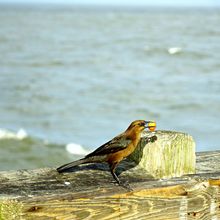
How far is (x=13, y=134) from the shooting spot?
11906mm

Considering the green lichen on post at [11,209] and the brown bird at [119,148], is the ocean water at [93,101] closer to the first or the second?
the brown bird at [119,148]

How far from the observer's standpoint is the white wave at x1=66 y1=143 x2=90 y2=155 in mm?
10635

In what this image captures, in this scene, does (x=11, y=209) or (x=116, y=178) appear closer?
(x=11, y=209)

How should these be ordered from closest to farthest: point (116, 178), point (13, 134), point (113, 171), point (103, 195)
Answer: point (103, 195) → point (116, 178) → point (113, 171) → point (13, 134)

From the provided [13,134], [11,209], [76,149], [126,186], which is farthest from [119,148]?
[13,134]

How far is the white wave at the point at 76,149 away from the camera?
10.6 meters

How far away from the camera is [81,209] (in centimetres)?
229

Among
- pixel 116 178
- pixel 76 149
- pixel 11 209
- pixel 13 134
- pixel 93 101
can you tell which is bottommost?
pixel 11 209

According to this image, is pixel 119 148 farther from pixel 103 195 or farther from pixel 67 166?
pixel 103 195

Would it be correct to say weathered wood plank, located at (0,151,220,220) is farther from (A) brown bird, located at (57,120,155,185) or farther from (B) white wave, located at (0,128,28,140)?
(B) white wave, located at (0,128,28,140)

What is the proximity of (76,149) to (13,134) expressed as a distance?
5.49 feet

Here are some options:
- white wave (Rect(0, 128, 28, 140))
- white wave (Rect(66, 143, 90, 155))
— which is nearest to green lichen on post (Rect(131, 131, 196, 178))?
white wave (Rect(66, 143, 90, 155))

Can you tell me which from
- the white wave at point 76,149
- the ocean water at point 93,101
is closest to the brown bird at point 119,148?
the ocean water at point 93,101

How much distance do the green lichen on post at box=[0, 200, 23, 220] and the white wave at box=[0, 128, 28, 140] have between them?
9.34 meters
